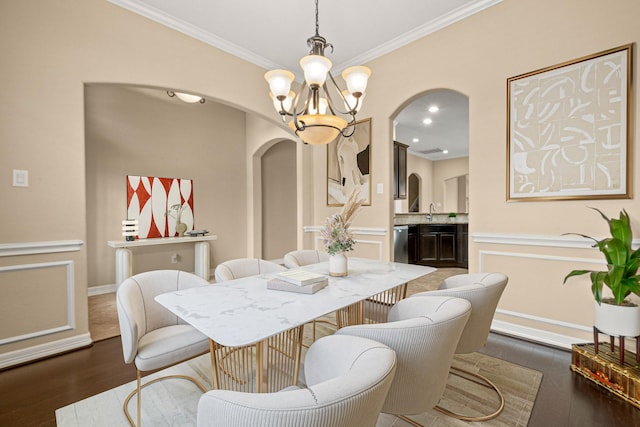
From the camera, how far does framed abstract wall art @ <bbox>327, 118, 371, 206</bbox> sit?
3809 millimetres

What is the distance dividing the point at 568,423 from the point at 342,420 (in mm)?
1716

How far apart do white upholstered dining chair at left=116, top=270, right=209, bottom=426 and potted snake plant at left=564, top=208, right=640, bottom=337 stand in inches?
99.2

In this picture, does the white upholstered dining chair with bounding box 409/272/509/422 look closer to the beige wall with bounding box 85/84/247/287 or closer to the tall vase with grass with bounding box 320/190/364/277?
the tall vase with grass with bounding box 320/190/364/277

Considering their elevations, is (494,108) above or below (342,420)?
above

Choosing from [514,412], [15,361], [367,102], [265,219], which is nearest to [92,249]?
[15,361]

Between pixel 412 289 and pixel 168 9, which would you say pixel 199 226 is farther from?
pixel 412 289

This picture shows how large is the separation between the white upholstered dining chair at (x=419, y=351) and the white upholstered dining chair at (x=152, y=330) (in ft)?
3.15

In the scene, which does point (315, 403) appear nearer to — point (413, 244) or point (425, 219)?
point (413, 244)

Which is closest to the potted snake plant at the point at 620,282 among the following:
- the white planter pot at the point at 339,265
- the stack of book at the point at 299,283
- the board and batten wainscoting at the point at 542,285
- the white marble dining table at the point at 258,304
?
A: the board and batten wainscoting at the point at 542,285

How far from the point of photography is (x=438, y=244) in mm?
6020

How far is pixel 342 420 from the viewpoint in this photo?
0.69 m

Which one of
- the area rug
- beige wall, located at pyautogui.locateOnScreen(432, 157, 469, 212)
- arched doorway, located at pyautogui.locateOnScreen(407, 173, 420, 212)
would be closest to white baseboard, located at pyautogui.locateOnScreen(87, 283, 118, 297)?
the area rug

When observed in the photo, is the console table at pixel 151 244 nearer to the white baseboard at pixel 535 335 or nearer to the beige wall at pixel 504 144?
the beige wall at pixel 504 144

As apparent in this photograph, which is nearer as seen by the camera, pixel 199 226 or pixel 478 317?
pixel 478 317
